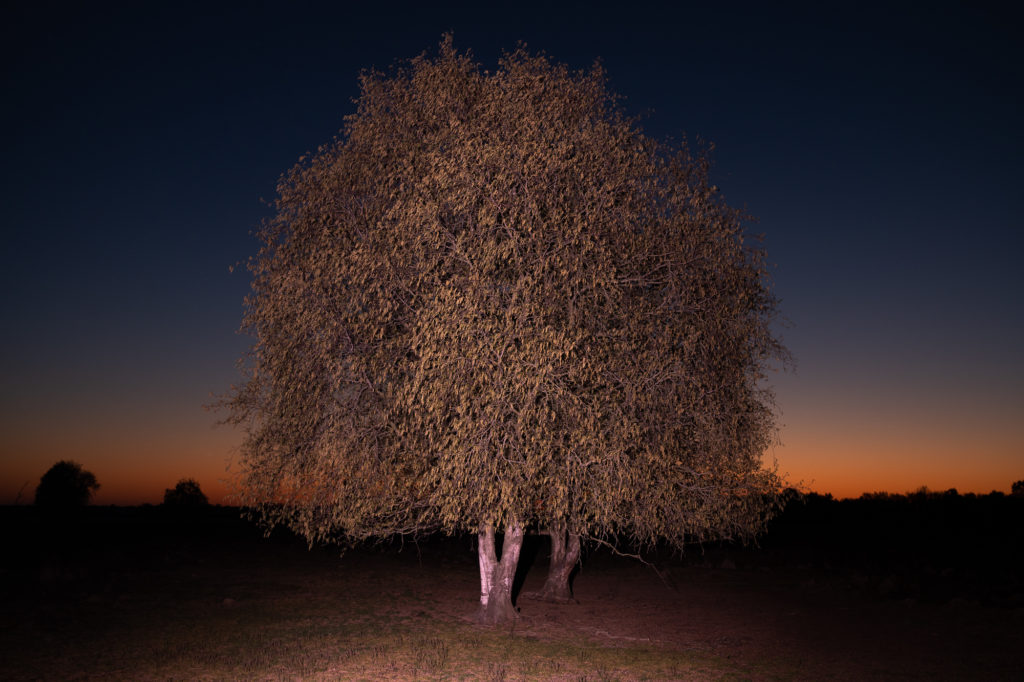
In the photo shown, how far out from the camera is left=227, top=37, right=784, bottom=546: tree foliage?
1590cm

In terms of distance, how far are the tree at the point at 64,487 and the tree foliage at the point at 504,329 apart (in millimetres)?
80435

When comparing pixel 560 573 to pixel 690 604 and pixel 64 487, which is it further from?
pixel 64 487

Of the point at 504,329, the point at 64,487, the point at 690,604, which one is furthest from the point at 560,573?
the point at 64,487

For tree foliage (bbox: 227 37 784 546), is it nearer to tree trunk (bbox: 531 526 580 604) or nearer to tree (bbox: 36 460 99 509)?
tree trunk (bbox: 531 526 580 604)

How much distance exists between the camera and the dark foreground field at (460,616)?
16812 millimetres

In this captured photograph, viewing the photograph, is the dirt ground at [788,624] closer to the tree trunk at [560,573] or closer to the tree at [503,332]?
the tree trunk at [560,573]

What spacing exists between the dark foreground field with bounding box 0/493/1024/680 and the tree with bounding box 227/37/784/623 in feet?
10.4

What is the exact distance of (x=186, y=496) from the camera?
105 m

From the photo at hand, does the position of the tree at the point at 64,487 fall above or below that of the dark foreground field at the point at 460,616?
above

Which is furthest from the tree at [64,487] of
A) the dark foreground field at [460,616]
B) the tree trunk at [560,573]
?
the tree trunk at [560,573]

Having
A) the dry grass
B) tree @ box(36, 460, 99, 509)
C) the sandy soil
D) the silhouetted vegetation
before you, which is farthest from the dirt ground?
tree @ box(36, 460, 99, 509)

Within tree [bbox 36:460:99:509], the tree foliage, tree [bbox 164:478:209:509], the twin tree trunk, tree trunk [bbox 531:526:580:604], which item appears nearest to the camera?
the tree foliage

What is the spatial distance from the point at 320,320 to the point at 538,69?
9479 mm

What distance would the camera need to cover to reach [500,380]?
15305 mm
